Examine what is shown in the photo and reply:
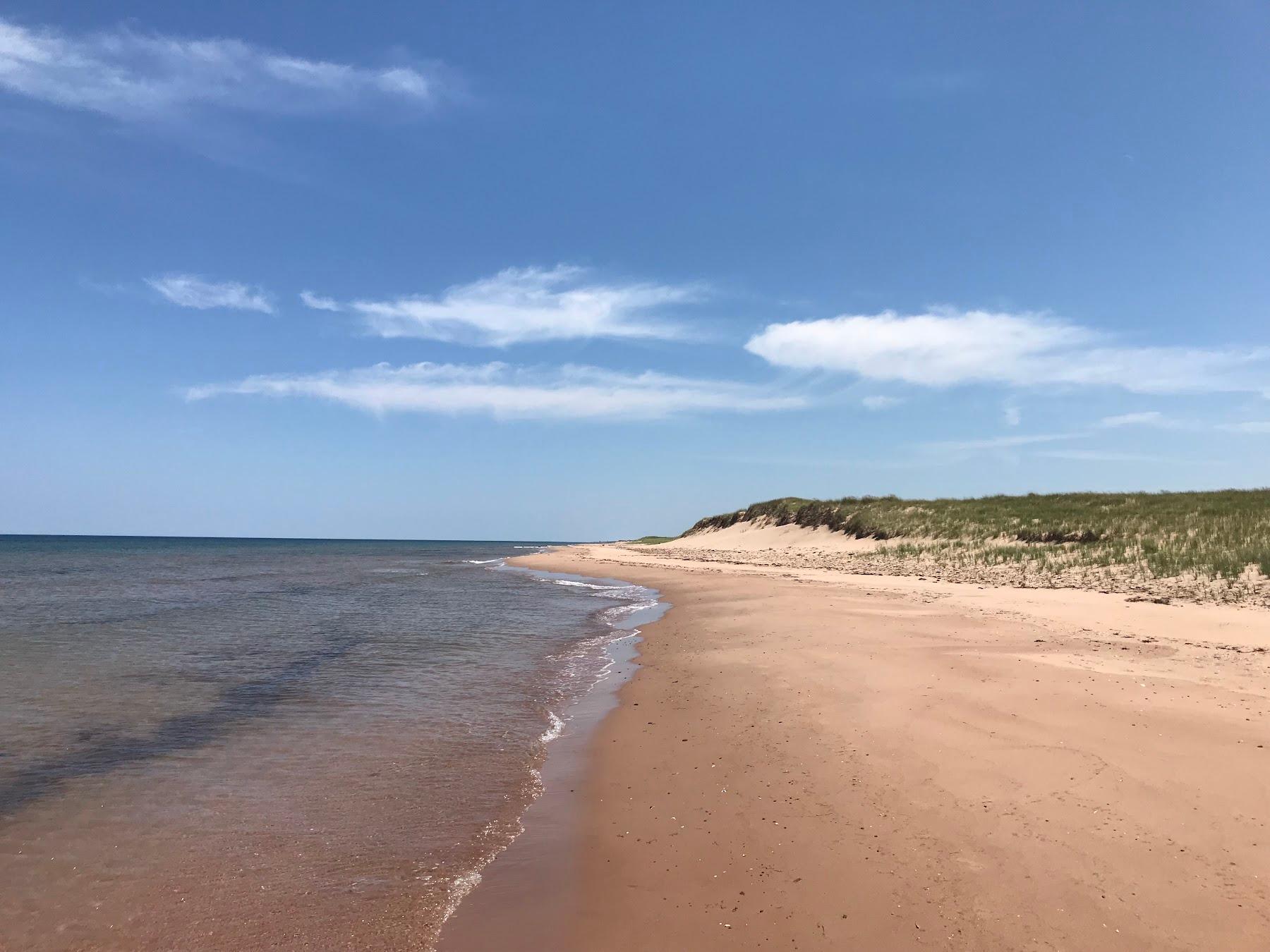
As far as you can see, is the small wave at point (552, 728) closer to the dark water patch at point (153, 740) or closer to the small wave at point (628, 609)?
the dark water patch at point (153, 740)

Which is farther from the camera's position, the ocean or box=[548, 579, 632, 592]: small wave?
box=[548, 579, 632, 592]: small wave

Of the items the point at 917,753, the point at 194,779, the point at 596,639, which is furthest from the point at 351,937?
the point at 596,639

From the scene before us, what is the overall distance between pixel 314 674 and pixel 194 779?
598 cm

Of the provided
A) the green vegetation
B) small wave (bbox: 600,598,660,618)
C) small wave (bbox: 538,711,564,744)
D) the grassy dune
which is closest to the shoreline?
small wave (bbox: 538,711,564,744)

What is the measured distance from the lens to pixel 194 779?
7.90 meters

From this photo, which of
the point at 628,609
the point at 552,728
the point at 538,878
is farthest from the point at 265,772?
the point at 628,609

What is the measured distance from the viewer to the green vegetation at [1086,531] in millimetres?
20969

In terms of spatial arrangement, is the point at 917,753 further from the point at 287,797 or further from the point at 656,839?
the point at 287,797

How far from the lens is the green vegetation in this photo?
21.0 meters

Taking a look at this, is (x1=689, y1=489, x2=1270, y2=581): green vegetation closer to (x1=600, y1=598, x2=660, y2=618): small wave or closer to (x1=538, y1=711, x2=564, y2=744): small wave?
(x1=600, y1=598, x2=660, y2=618): small wave

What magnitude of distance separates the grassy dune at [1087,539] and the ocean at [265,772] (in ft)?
51.2

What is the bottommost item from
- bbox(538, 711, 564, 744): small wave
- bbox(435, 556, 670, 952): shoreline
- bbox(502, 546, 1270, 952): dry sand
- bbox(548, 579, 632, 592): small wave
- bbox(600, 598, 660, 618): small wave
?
bbox(548, 579, 632, 592): small wave

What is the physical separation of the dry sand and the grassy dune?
7770 millimetres

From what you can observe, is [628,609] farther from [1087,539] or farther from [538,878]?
[1087,539]
